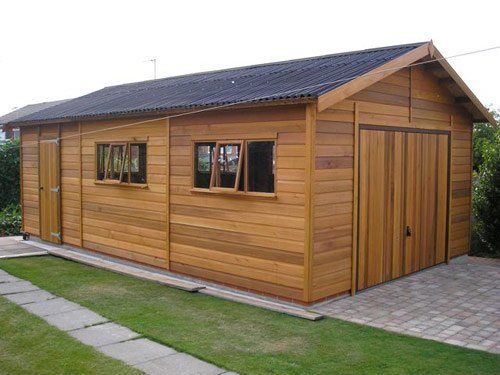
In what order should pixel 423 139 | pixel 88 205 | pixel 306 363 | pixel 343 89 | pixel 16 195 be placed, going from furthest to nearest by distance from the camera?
1. pixel 16 195
2. pixel 88 205
3. pixel 423 139
4. pixel 343 89
5. pixel 306 363

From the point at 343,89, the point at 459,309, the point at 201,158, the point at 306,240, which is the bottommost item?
the point at 459,309

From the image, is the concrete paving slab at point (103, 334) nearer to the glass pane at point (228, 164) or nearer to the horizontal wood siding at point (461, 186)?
the glass pane at point (228, 164)

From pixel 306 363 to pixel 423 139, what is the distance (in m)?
5.19

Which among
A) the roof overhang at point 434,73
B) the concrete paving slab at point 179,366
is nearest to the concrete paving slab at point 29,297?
the concrete paving slab at point 179,366

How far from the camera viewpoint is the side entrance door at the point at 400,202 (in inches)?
314

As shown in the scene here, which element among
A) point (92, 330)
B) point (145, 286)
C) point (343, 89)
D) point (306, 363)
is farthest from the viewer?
point (145, 286)

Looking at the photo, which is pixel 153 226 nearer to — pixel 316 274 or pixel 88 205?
pixel 88 205

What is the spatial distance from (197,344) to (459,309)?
357cm

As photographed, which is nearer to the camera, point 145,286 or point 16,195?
point 145,286

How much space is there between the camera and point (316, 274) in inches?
279

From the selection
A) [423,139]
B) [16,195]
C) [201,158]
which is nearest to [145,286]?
[201,158]

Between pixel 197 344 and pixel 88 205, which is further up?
pixel 88 205

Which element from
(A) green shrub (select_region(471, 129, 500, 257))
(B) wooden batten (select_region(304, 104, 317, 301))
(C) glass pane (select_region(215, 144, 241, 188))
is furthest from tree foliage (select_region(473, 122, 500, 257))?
(C) glass pane (select_region(215, 144, 241, 188))

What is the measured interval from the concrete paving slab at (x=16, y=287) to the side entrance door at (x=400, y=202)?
4.75m
